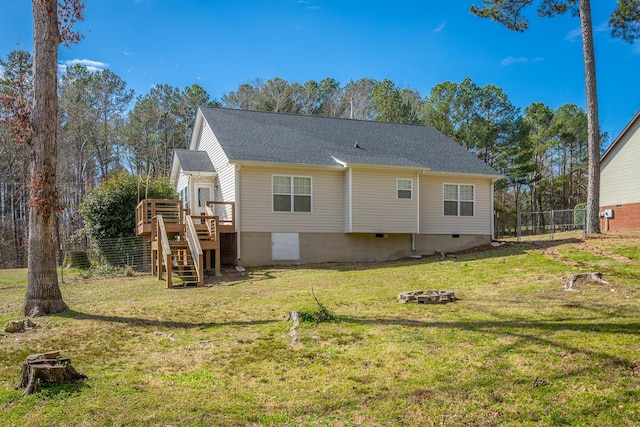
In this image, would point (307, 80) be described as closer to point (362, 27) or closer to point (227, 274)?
point (362, 27)

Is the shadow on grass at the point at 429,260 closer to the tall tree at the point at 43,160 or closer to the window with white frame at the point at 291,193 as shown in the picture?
the window with white frame at the point at 291,193

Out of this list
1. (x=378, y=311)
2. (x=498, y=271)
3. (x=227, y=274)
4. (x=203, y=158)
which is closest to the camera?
(x=378, y=311)

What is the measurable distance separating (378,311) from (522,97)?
1463 inches

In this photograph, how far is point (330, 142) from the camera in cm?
1839

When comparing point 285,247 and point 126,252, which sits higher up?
point 285,247

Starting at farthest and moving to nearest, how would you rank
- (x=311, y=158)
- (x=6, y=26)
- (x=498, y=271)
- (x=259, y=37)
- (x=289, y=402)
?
(x=259, y=37), (x=311, y=158), (x=6, y=26), (x=498, y=271), (x=289, y=402)

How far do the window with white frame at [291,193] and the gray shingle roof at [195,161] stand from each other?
324 cm

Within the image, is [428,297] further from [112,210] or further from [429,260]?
[112,210]

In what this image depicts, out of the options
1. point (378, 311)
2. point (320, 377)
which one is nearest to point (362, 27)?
point (378, 311)

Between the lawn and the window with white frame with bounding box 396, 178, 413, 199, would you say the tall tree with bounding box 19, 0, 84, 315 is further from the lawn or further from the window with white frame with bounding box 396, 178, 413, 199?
the window with white frame with bounding box 396, 178, 413, 199

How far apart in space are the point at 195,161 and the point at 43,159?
10597mm

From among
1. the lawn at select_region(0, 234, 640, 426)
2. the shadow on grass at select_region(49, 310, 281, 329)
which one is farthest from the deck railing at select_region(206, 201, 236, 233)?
the shadow on grass at select_region(49, 310, 281, 329)

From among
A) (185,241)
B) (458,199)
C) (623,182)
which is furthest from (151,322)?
(623,182)

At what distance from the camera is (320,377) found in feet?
15.3
